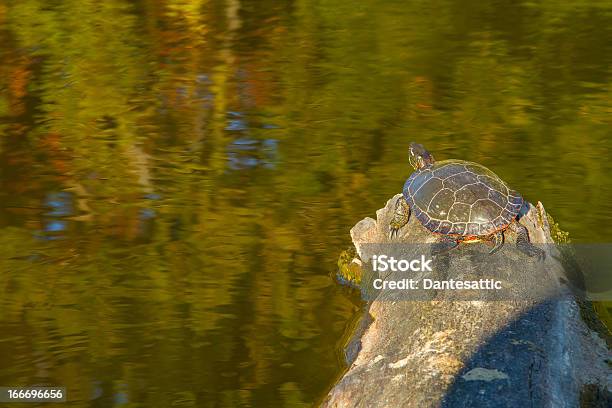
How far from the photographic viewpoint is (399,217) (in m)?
7.23

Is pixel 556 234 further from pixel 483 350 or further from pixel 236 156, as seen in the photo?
pixel 236 156

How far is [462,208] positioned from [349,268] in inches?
53.7

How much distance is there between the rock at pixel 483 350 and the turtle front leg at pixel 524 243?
0.08 metres

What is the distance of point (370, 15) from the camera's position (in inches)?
634

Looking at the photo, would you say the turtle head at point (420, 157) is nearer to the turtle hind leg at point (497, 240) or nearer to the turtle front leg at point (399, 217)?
the turtle front leg at point (399, 217)

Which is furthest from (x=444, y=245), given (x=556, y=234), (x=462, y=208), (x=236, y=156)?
(x=236, y=156)

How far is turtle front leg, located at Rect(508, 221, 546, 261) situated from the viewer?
6371mm

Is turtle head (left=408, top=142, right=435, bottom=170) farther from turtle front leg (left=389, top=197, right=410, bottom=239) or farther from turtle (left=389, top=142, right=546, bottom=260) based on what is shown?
turtle front leg (left=389, top=197, right=410, bottom=239)

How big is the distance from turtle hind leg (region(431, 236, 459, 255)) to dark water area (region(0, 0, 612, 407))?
103 centimetres

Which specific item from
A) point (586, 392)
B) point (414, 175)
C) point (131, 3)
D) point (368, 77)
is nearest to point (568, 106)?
point (368, 77)

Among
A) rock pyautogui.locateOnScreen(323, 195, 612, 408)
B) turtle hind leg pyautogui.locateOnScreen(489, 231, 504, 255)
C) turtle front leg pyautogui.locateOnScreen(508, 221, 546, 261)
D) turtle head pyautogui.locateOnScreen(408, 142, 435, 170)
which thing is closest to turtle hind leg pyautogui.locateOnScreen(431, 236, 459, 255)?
rock pyautogui.locateOnScreen(323, 195, 612, 408)

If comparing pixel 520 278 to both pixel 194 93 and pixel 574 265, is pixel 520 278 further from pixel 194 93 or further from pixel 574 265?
pixel 194 93

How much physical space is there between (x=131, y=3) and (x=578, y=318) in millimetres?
13893

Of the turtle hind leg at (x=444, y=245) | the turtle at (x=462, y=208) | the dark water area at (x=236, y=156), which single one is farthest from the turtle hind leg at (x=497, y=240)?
the dark water area at (x=236, y=156)
